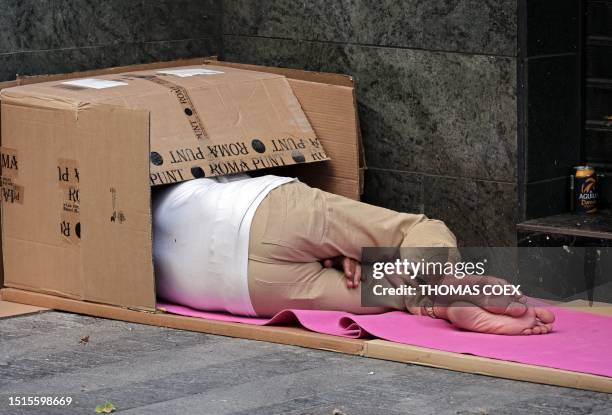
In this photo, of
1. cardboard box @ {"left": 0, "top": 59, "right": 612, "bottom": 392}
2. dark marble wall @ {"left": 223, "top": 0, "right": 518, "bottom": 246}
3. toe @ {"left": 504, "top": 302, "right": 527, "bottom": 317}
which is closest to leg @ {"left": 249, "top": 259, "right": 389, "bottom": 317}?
cardboard box @ {"left": 0, "top": 59, "right": 612, "bottom": 392}

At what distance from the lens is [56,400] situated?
16.2 feet

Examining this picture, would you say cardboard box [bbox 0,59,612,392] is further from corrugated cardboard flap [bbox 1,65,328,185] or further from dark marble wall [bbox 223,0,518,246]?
dark marble wall [bbox 223,0,518,246]

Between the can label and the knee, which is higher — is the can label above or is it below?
above

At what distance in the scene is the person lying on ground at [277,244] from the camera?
587 centimetres

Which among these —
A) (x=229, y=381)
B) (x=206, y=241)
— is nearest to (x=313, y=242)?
(x=206, y=241)

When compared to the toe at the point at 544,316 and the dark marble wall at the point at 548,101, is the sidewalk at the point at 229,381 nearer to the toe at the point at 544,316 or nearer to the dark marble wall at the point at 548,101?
the toe at the point at 544,316

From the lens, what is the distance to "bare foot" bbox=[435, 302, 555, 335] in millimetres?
5527

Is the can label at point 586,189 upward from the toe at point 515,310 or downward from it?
upward

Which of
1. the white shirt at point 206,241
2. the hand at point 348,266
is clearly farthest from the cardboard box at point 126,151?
the hand at point 348,266

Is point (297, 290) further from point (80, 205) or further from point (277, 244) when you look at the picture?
point (80, 205)

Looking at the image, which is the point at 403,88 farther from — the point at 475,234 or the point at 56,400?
the point at 56,400

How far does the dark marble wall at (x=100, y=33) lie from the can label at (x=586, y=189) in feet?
7.40

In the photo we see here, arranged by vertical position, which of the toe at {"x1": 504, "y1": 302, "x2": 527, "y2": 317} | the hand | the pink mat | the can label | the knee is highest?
the can label

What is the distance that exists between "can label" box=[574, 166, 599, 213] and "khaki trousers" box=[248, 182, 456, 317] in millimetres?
1040
